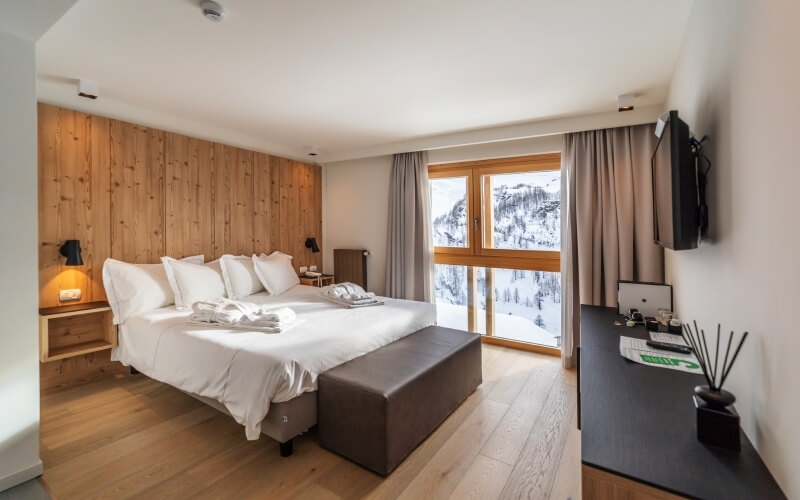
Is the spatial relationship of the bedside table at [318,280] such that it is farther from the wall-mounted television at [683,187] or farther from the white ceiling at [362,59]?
the wall-mounted television at [683,187]

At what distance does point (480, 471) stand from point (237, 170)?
3.85 m

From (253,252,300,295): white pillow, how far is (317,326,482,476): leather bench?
1.83 m

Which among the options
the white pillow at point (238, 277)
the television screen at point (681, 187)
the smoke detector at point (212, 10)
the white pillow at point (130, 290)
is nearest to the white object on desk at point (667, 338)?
the television screen at point (681, 187)

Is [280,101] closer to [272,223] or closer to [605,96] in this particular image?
[272,223]

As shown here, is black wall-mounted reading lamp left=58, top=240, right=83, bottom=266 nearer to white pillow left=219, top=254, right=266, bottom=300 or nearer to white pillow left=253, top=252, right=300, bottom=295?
white pillow left=219, top=254, right=266, bottom=300

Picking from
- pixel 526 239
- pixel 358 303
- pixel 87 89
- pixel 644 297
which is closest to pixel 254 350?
pixel 358 303

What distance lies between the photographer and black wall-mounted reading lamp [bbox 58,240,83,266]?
2.76m

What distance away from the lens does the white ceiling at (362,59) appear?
1.83 meters

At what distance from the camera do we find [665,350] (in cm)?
167

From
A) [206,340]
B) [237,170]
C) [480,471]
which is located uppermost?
[237,170]

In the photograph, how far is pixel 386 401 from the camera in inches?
74.5

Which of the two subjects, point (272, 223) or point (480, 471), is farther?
point (272, 223)

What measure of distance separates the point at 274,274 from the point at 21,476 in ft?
7.78

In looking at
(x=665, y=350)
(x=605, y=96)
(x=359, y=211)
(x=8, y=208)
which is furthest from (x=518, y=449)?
(x=359, y=211)
